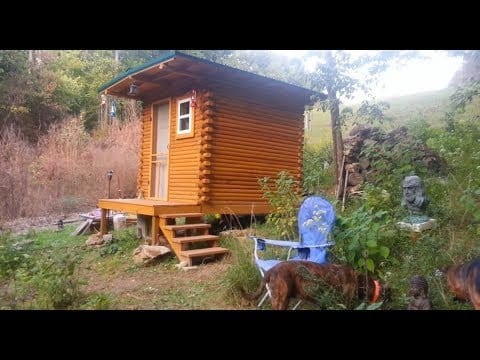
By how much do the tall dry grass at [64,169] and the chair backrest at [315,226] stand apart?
617 centimetres

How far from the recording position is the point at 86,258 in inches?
212

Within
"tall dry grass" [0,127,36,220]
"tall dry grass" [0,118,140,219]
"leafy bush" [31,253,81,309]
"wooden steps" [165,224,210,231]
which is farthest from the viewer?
"tall dry grass" [0,118,140,219]

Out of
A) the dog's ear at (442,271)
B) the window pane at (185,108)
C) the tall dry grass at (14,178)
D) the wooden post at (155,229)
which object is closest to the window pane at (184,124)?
the window pane at (185,108)

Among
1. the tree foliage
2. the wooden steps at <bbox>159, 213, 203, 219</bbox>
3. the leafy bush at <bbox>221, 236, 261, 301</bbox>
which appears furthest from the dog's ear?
the tree foliage

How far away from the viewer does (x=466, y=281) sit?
8.72 feet

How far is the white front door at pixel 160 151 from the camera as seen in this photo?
22.2 ft

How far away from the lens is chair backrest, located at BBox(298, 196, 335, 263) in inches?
135

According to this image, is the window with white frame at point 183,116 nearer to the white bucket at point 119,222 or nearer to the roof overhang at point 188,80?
the roof overhang at point 188,80

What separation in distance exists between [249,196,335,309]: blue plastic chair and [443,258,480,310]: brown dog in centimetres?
96

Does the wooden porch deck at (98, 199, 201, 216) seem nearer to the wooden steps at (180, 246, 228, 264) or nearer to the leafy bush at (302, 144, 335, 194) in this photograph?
the wooden steps at (180, 246, 228, 264)
